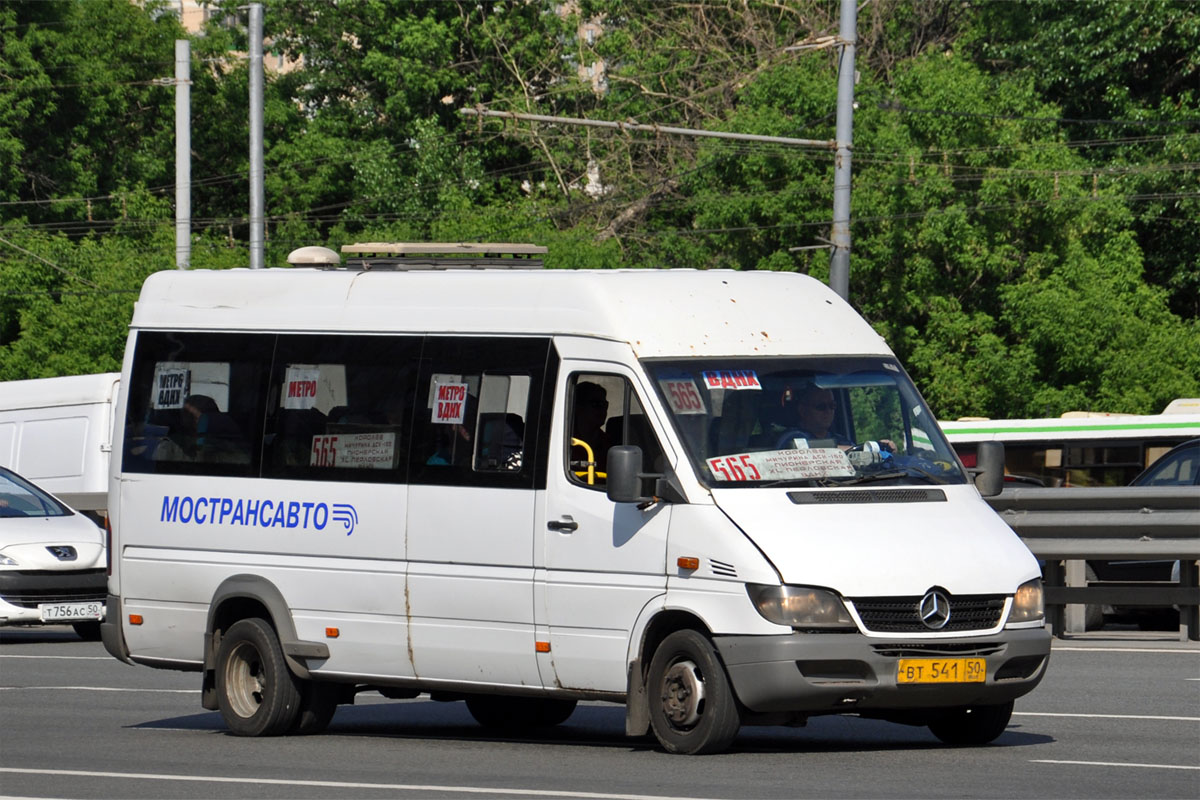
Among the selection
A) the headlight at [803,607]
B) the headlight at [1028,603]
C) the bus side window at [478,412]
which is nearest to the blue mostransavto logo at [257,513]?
the bus side window at [478,412]

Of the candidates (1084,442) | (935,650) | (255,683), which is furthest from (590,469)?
(1084,442)

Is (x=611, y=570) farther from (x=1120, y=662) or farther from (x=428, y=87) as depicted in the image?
(x=428, y=87)

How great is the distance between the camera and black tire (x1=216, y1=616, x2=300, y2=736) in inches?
463

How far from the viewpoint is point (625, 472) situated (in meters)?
10.0

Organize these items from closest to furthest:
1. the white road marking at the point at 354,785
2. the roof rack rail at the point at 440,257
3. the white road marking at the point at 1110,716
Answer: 1. the white road marking at the point at 354,785
2. the white road marking at the point at 1110,716
3. the roof rack rail at the point at 440,257

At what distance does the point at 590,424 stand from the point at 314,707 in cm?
244

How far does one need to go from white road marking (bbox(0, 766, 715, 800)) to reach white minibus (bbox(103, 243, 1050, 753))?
1.14m

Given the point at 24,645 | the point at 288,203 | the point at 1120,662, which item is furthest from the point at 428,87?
the point at 1120,662

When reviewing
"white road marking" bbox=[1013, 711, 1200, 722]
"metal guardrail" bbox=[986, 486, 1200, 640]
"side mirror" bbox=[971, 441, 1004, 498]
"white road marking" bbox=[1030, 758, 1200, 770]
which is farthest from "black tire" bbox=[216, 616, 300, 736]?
"metal guardrail" bbox=[986, 486, 1200, 640]

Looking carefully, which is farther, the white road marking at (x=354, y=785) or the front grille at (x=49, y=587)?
the front grille at (x=49, y=587)

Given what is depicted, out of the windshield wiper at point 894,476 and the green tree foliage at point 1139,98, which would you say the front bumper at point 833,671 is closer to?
the windshield wiper at point 894,476

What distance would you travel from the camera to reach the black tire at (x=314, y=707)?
11.9 metres

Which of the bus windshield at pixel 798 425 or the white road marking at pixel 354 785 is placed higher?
the bus windshield at pixel 798 425

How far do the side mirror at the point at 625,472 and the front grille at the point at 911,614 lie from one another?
1124 mm
